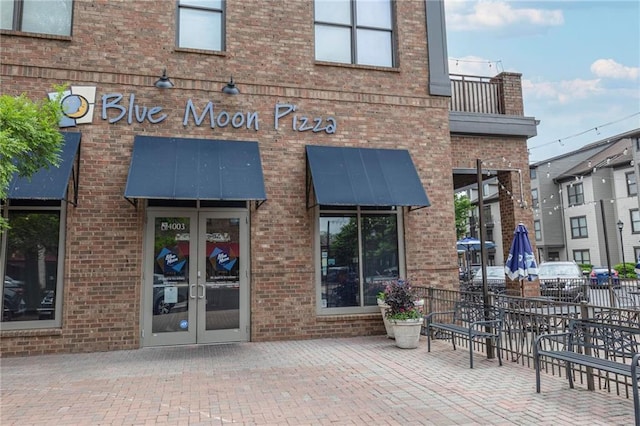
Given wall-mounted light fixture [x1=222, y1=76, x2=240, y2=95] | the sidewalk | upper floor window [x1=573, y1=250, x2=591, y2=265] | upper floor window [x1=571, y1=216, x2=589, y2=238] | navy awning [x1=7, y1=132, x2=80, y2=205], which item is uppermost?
wall-mounted light fixture [x1=222, y1=76, x2=240, y2=95]

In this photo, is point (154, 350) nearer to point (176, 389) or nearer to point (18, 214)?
point (176, 389)

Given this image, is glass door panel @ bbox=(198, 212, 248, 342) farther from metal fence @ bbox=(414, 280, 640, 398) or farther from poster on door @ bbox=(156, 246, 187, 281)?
metal fence @ bbox=(414, 280, 640, 398)

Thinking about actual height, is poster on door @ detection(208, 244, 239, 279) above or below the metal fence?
above

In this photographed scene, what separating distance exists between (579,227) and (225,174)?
3938 cm

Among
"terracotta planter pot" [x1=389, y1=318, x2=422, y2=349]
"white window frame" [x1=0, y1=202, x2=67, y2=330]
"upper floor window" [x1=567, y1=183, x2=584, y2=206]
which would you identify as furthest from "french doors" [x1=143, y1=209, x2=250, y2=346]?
"upper floor window" [x1=567, y1=183, x2=584, y2=206]

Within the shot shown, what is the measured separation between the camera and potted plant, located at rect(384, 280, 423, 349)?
786cm

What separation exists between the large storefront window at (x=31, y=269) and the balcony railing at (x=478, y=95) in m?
9.91

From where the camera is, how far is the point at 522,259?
8672 mm

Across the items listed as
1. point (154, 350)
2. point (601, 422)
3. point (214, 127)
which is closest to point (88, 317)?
point (154, 350)

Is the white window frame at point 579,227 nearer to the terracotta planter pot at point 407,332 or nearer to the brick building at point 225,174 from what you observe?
the brick building at point 225,174

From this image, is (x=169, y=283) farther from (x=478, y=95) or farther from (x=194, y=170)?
(x=478, y=95)

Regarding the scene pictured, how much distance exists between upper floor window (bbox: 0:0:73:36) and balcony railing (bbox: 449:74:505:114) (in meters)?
9.15

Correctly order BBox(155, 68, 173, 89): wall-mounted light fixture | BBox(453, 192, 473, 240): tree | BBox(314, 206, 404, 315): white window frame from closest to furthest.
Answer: BBox(155, 68, 173, 89): wall-mounted light fixture < BBox(314, 206, 404, 315): white window frame < BBox(453, 192, 473, 240): tree

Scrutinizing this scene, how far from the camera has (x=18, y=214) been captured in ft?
25.2
